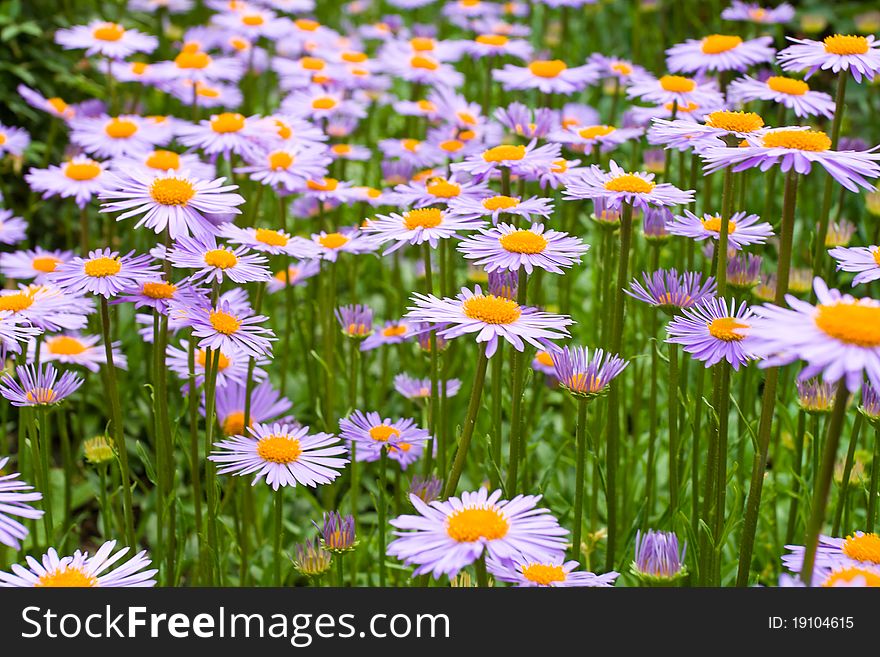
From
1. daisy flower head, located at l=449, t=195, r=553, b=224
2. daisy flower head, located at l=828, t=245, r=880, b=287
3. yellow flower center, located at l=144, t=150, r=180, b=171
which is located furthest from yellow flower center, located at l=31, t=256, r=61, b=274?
daisy flower head, located at l=828, t=245, r=880, b=287

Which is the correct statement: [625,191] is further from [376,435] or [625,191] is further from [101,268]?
[101,268]

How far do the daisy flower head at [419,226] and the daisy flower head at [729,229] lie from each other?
33cm

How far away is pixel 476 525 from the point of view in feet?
3.76

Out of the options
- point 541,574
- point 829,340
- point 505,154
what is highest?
point 505,154

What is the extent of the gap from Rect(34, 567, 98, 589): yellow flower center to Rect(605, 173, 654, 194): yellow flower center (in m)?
0.87

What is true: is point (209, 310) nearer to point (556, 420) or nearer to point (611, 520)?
point (611, 520)

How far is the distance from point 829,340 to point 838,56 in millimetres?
848

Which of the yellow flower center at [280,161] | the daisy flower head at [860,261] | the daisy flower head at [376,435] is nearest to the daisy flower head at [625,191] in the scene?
the daisy flower head at [860,261]

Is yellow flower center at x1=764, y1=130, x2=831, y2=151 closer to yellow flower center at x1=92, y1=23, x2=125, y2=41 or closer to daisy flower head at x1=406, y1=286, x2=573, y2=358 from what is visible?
daisy flower head at x1=406, y1=286, x2=573, y2=358

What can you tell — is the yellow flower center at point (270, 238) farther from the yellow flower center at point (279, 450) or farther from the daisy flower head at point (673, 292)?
the daisy flower head at point (673, 292)

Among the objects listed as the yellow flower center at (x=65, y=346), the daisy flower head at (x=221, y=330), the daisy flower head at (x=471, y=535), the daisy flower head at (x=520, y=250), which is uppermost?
the daisy flower head at (x=520, y=250)

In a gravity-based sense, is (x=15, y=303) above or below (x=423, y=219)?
below

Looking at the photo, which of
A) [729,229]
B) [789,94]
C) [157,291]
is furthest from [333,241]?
[789,94]

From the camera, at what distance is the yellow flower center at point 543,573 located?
4.00 ft
